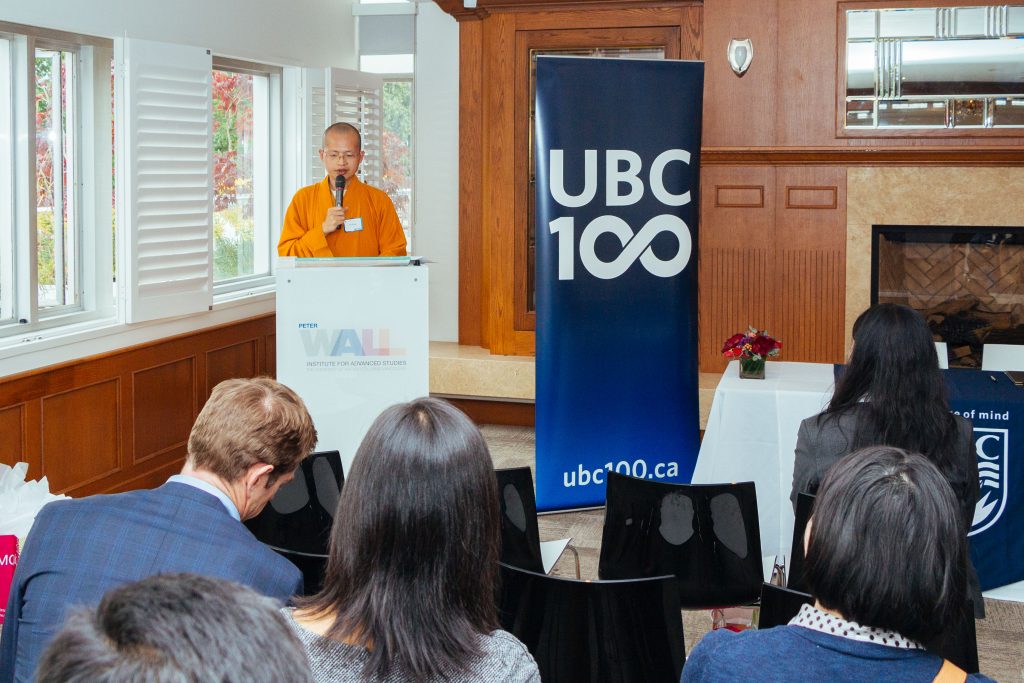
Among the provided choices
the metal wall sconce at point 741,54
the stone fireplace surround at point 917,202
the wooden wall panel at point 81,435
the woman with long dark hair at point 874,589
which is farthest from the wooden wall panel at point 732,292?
the woman with long dark hair at point 874,589

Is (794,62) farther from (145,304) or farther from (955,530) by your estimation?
(955,530)

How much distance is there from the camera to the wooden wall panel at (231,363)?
5992 millimetres

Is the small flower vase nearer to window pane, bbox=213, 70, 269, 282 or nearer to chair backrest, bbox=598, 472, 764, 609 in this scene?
chair backrest, bbox=598, 472, 764, 609

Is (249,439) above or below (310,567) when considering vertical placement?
above

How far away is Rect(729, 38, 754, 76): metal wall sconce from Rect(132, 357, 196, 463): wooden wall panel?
3.52 metres

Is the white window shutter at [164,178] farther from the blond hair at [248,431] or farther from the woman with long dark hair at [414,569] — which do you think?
the woman with long dark hair at [414,569]

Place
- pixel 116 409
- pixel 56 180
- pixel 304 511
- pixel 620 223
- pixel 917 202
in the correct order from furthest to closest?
pixel 917 202
pixel 116 409
pixel 56 180
pixel 620 223
pixel 304 511

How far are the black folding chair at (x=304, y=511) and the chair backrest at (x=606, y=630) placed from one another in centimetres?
105

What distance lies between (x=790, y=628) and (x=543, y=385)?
3.31 meters

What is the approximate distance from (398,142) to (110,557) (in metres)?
6.34

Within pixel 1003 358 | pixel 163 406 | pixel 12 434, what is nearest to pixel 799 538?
pixel 1003 358

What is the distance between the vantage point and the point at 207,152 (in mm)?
5652

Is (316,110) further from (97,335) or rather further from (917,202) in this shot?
(917,202)

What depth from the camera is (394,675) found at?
137 cm
